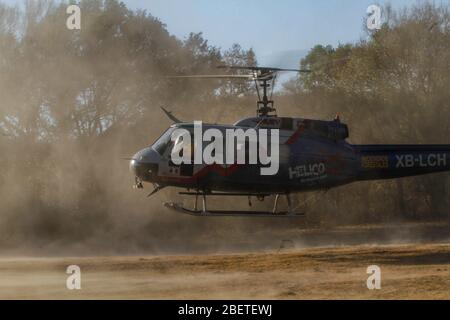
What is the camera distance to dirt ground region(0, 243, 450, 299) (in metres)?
11.5

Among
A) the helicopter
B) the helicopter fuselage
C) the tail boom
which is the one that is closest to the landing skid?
the helicopter

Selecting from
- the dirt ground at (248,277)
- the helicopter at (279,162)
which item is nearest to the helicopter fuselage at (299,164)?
the helicopter at (279,162)

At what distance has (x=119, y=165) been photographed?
26.3 metres

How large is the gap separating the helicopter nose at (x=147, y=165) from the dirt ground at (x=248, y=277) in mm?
1858

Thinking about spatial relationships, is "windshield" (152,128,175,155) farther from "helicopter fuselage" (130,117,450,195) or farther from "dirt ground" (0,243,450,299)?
"dirt ground" (0,243,450,299)

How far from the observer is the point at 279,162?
16.6 meters

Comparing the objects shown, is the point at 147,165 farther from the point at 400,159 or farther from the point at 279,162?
the point at 400,159

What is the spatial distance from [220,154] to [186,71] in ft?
49.5

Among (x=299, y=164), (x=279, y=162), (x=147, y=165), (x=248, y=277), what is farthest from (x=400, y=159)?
(x=248, y=277)

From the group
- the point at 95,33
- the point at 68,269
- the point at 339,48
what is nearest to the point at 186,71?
the point at 95,33

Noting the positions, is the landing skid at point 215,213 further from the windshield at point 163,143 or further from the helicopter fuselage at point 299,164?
the windshield at point 163,143

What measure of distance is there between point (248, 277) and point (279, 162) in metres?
4.10

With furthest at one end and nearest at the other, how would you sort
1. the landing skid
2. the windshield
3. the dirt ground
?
the windshield < the landing skid < the dirt ground

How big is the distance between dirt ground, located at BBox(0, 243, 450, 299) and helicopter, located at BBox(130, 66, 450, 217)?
1.43 meters
